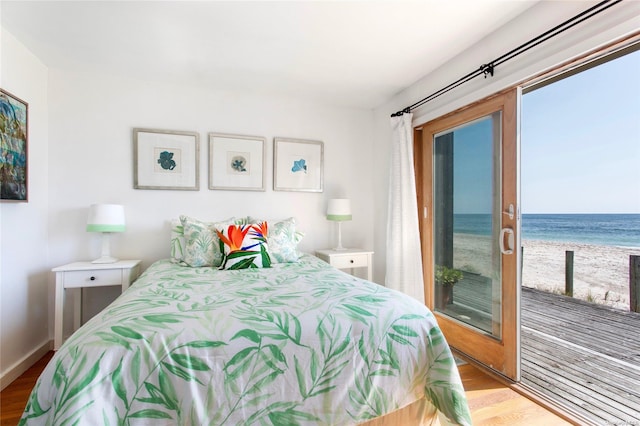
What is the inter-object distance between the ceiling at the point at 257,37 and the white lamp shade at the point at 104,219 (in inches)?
49.6

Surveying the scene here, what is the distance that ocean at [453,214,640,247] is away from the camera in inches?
168

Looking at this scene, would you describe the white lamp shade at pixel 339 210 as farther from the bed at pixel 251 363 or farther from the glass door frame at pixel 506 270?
the bed at pixel 251 363

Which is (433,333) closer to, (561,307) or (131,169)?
(131,169)

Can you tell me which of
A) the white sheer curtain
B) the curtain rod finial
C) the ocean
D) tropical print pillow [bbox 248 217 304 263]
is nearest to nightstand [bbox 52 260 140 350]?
tropical print pillow [bbox 248 217 304 263]

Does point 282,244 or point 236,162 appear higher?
point 236,162

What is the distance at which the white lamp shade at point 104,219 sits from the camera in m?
2.30

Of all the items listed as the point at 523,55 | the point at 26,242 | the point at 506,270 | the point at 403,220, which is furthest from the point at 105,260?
the point at 523,55

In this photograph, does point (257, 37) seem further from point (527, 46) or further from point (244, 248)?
point (527, 46)

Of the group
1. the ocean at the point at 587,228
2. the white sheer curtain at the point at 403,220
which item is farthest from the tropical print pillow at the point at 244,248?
the ocean at the point at 587,228

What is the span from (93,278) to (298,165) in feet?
7.03

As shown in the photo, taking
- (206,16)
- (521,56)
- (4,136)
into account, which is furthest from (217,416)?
(521,56)

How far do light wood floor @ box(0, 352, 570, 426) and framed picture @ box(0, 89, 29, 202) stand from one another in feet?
4.21

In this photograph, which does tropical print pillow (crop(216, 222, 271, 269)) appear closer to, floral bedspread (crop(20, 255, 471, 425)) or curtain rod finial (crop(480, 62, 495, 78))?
floral bedspread (crop(20, 255, 471, 425))

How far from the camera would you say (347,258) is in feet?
9.76
